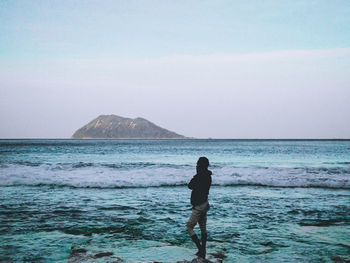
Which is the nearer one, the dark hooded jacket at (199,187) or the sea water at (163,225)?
the dark hooded jacket at (199,187)

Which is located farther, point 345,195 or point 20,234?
point 345,195

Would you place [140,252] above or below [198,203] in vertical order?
below

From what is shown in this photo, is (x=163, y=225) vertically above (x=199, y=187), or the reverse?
(x=199, y=187)

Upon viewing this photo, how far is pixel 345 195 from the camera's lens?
14.5 meters

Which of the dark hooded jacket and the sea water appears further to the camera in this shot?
the sea water

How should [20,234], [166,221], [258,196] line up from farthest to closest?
[258,196]
[166,221]
[20,234]

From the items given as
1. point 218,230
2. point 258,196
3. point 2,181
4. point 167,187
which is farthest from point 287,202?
point 2,181

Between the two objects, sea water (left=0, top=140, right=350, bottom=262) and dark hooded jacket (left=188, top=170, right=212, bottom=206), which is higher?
dark hooded jacket (left=188, top=170, right=212, bottom=206)

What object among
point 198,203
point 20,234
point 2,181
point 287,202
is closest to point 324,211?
point 287,202

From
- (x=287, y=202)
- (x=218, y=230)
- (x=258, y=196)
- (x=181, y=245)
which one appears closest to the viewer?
(x=181, y=245)

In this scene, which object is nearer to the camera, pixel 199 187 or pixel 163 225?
pixel 199 187

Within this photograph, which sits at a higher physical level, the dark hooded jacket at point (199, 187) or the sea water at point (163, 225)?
the dark hooded jacket at point (199, 187)

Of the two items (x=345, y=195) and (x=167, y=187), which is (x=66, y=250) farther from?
(x=345, y=195)

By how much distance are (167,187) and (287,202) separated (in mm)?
6853
